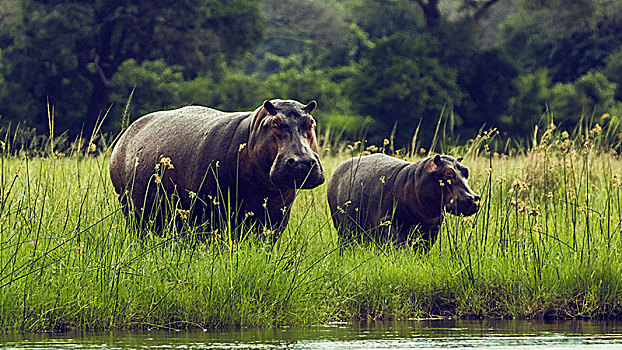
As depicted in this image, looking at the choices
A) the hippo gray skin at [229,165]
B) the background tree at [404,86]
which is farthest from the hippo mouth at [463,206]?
the background tree at [404,86]

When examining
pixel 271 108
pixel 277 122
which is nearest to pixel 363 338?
pixel 277 122

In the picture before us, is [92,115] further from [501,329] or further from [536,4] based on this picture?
[501,329]

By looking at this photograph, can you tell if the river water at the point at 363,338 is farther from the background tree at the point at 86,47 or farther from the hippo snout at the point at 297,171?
the background tree at the point at 86,47

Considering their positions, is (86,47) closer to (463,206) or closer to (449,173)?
(449,173)

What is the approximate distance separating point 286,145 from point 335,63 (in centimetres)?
3882

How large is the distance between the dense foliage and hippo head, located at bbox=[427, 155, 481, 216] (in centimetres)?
1757

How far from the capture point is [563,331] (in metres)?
5.43

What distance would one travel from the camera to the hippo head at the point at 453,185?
23.9 feet

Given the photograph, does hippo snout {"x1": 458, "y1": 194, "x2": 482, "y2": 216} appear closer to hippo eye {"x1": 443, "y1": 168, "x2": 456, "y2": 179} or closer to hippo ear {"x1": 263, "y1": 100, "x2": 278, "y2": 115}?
hippo eye {"x1": 443, "y1": 168, "x2": 456, "y2": 179}

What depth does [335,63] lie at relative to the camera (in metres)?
44.5

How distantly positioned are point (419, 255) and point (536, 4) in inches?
1231

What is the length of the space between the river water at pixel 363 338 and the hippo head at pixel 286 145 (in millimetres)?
873

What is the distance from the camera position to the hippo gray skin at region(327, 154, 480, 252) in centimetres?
739

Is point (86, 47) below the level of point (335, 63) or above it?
above
